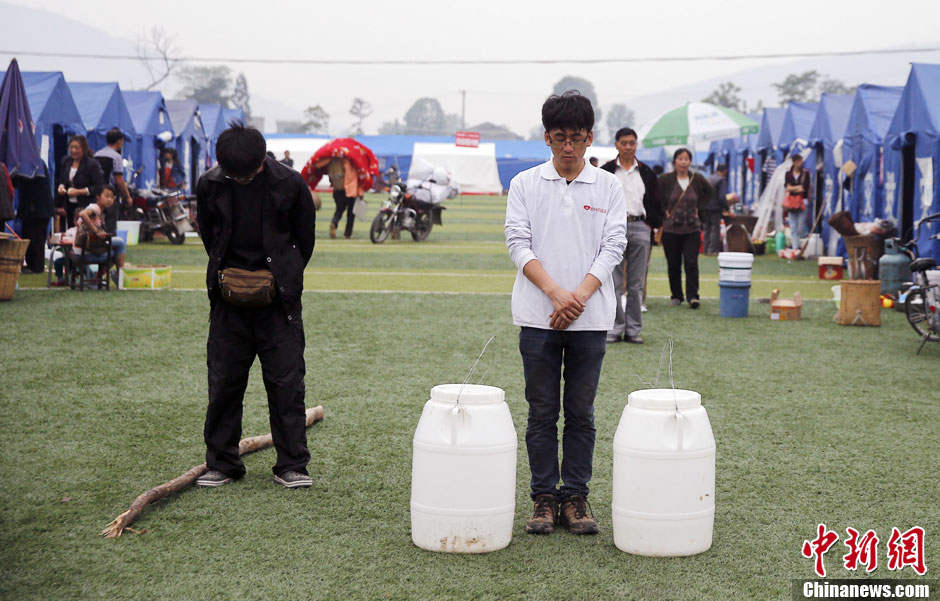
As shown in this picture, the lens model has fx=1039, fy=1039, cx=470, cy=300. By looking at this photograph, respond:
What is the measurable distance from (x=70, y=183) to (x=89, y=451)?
1081 cm

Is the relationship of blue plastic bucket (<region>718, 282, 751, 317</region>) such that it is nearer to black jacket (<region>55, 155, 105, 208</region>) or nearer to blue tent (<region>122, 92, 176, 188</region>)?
black jacket (<region>55, 155, 105, 208</region>)

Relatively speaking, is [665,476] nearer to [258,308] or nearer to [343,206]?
[258,308]

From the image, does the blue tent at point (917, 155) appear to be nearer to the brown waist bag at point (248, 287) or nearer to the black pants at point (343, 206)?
the brown waist bag at point (248, 287)

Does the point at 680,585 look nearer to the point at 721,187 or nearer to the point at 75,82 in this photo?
the point at 721,187

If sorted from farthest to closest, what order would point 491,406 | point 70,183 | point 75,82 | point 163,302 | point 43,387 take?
1. point 75,82
2. point 70,183
3. point 163,302
4. point 43,387
5. point 491,406

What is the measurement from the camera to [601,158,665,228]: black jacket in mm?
10125

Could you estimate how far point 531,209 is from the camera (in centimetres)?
470

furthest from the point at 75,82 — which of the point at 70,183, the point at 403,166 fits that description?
the point at 403,166

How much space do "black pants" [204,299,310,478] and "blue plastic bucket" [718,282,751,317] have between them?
7842 mm

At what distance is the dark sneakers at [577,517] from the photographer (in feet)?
15.1

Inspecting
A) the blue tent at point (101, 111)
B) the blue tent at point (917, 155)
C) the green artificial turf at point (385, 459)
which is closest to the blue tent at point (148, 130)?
the blue tent at point (101, 111)

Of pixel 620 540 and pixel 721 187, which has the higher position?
pixel 721 187

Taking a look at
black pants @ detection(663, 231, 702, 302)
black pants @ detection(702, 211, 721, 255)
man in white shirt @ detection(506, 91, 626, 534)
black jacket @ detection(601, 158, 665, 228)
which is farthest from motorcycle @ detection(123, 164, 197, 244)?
man in white shirt @ detection(506, 91, 626, 534)
